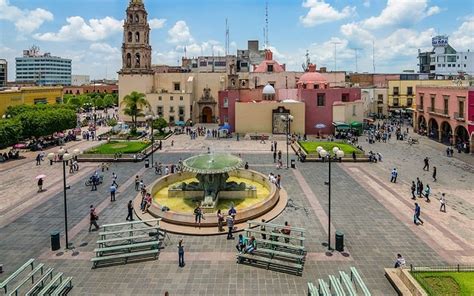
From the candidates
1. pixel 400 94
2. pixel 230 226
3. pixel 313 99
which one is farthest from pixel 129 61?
pixel 230 226

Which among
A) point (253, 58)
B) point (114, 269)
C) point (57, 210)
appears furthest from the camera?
point (253, 58)

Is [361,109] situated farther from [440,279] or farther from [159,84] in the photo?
[440,279]

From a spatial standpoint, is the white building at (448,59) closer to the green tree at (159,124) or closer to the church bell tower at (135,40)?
the church bell tower at (135,40)

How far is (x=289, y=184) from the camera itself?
24.9m

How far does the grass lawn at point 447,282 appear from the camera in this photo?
1120 centimetres

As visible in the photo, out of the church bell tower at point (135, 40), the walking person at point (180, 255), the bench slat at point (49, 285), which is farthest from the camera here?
the church bell tower at point (135, 40)

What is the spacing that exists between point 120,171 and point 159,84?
36.8 metres

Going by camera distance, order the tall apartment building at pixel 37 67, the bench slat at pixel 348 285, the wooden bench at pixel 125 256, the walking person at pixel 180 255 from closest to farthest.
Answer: the bench slat at pixel 348 285, the walking person at pixel 180 255, the wooden bench at pixel 125 256, the tall apartment building at pixel 37 67

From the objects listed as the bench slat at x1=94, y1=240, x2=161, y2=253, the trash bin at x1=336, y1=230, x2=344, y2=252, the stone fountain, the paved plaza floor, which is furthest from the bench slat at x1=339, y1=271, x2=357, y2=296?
the stone fountain

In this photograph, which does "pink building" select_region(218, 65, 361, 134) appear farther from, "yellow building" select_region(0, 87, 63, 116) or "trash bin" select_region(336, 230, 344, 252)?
"trash bin" select_region(336, 230, 344, 252)

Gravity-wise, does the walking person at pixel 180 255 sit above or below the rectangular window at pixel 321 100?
below

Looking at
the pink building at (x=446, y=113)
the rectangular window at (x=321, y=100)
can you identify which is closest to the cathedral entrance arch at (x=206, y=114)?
the rectangular window at (x=321, y=100)

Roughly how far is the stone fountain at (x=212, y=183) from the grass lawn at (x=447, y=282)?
33.7 feet

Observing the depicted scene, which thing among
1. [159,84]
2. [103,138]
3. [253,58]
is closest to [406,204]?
[103,138]
